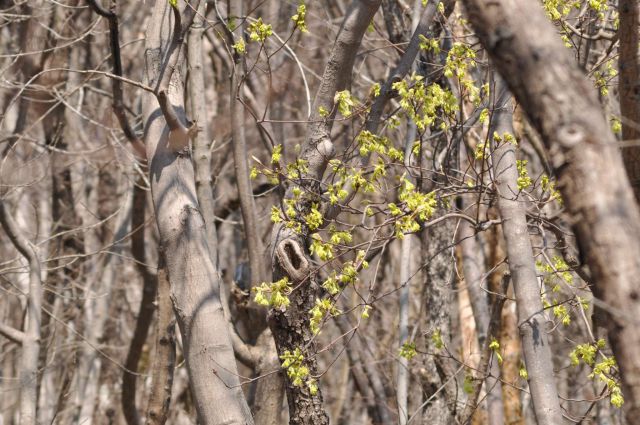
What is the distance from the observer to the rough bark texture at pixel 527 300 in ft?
14.8

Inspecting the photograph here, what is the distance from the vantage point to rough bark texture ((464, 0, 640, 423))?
2547mm

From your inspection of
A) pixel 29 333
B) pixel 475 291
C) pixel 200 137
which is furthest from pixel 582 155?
pixel 29 333

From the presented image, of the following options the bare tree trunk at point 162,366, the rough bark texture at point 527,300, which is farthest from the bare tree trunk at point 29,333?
the rough bark texture at point 527,300

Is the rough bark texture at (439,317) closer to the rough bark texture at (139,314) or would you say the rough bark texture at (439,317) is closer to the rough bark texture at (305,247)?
the rough bark texture at (305,247)

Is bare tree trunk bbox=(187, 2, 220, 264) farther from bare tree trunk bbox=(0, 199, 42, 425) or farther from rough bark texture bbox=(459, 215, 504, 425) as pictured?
rough bark texture bbox=(459, 215, 504, 425)

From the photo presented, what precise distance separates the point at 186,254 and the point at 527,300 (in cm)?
188

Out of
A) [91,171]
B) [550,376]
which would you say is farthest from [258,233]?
[91,171]

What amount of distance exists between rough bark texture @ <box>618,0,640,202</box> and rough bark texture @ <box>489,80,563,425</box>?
145 centimetres

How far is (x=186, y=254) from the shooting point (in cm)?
477

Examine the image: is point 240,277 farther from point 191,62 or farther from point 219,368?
point 219,368

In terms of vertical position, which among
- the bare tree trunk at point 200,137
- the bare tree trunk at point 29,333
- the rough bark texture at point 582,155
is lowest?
the rough bark texture at point 582,155

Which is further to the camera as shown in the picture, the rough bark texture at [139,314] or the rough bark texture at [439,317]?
the rough bark texture at [139,314]

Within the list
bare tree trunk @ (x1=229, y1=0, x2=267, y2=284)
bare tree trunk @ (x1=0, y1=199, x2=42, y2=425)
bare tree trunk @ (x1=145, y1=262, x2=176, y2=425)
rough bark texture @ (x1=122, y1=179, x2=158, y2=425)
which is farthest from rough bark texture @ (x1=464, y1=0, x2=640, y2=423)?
rough bark texture @ (x1=122, y1=179, x2=158, y2=425)

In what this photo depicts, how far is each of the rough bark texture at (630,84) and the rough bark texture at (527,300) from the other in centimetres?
145
